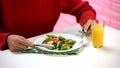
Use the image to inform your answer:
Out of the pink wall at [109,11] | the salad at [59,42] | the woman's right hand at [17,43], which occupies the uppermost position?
the woman's right hand at [17,43]

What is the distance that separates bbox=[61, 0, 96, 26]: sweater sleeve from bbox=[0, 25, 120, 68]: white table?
1.15 feet

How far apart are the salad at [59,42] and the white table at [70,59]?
65 millimetres

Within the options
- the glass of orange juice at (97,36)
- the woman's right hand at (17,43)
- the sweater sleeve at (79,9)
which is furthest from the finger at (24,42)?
the sweater sleeve at (79,9)

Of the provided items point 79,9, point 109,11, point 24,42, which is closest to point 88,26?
point 79,9

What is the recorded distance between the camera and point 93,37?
50.8 inches

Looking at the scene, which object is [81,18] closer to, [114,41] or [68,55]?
[114,41]

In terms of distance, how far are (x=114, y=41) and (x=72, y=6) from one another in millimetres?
469

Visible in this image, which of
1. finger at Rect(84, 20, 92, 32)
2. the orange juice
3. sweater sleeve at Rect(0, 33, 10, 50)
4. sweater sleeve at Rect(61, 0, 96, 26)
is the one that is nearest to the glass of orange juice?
the orange juice

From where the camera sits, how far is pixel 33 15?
1.51m

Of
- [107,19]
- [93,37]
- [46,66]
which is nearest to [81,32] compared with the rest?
[93,37]

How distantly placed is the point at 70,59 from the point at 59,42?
0.47 feet

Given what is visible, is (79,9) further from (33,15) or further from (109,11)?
(109,11)

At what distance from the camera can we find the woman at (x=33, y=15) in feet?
4.64

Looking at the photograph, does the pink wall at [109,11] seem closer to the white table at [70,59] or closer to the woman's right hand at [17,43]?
the white table at [70,59]
